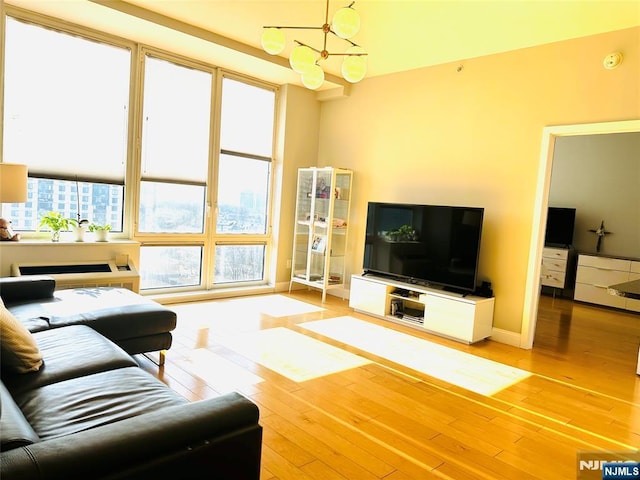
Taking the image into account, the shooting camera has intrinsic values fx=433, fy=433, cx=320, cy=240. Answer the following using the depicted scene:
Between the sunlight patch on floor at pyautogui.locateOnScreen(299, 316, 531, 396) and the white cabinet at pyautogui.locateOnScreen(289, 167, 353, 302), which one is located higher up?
the white cabinet at pyautogui.locateOnScreen(289, 167, 353, 302)

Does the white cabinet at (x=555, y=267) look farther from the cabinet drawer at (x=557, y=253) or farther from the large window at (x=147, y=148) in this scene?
the large window at (x=147, y=148)

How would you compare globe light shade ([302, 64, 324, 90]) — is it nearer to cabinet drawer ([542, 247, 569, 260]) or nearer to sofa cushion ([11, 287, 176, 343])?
sofa cushion ([11, 287, 176, 343])

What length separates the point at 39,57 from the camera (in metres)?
3.92

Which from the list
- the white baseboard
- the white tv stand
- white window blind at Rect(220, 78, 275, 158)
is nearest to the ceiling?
white window blind at Rect(220, 78, 275, 158)

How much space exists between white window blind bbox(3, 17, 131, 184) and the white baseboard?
412 cm

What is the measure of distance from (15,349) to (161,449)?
1.01 m

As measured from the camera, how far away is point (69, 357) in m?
2.05

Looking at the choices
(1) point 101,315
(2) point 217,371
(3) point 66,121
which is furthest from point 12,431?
(3) point 66,121

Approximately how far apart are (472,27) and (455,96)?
0.90 metres

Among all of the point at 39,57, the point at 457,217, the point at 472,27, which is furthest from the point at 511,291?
the point at 39,57

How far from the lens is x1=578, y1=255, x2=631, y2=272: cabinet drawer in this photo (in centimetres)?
623

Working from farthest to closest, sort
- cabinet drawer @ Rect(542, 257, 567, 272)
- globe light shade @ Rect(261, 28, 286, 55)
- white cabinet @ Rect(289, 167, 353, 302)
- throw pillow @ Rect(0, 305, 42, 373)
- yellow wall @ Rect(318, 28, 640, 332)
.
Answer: cabinet drawer @ Rect(542, 257, 567, 272)
white cabinet @ Rect(289, 167, 353, 302)
yellow wall @ Rect(318, 28, 640, 332)
globe light shade @ Rect(261, 28, 286, 55)
throw pillow @ Rect(0, 305, 42, 373)

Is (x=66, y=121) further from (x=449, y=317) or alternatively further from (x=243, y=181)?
(x=449, y=317)

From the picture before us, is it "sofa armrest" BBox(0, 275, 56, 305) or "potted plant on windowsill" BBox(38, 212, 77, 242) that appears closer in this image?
"sofa armrest" BBox(0, 275, 56, 305)
